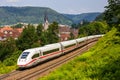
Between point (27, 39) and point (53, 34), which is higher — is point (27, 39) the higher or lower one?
the higher one

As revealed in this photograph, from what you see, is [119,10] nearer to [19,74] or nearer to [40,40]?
[19,74]

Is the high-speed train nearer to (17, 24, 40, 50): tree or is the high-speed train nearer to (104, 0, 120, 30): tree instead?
(104, 0, 120, 30): tree

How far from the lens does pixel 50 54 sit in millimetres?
45906

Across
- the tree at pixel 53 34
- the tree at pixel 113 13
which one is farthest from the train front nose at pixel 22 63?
the tree at pixel 53 34

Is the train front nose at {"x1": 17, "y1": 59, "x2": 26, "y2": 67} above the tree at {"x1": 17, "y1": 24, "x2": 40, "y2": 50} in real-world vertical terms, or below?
above

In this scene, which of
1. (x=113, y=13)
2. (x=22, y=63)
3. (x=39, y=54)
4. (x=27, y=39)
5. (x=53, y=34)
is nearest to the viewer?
(x=113, y=13)

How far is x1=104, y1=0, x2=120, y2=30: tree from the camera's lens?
25.4 meters

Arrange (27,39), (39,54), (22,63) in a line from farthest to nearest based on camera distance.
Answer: (27,39), (39,54), (22,63)

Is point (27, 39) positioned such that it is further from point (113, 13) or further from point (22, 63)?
point (113, 13)

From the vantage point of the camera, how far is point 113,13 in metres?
26.6

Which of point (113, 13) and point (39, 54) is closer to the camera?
point (113, 13)

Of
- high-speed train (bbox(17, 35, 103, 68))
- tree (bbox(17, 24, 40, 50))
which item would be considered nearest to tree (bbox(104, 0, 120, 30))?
high-speed train (bbox(17, 35, 103, 68))

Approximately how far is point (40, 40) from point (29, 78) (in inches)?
3140

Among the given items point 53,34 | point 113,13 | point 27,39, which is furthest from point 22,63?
point 53,34
